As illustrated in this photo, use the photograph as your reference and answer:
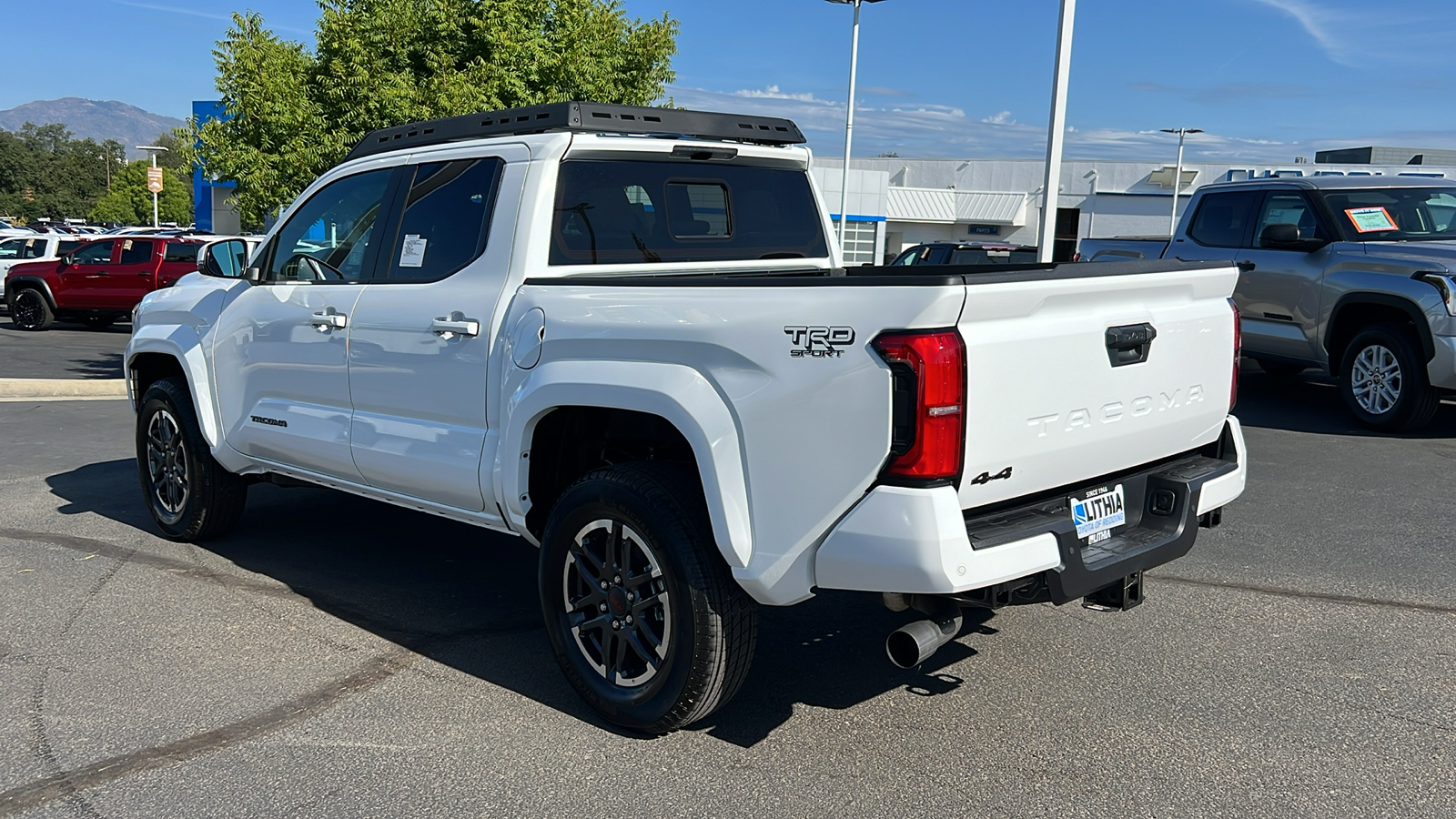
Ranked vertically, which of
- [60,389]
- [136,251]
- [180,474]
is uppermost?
[136,251]

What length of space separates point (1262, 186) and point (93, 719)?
10.5m

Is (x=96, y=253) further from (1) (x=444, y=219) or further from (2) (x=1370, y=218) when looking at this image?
(2) (x=1370, y=218)

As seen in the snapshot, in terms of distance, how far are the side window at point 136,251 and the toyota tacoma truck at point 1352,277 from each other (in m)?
17.9

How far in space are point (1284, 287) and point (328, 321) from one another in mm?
8696

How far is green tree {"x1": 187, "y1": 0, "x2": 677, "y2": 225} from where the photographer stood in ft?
38.7

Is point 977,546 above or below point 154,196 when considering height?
below

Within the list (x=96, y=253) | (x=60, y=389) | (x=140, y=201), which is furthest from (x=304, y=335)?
(x=140, y=201)

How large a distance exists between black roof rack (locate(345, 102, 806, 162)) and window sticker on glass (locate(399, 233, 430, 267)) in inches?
17.8

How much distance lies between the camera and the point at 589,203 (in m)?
4.70

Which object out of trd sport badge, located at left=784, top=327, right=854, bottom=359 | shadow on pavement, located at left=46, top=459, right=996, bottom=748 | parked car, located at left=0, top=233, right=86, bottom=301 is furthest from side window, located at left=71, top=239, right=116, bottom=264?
trd sport badge, located at left=784, top=327, right=854, bottom=359

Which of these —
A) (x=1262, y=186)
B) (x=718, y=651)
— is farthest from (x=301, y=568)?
(x=1262, y=186)

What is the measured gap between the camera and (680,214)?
507 cm

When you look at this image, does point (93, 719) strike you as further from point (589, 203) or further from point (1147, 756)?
point (1147, 756)

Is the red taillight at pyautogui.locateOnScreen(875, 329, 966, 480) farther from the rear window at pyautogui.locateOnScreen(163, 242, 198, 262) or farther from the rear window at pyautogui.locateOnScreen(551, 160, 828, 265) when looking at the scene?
the rear window at pyautogui.locateOnScreen(163, 242, 198, 262)
